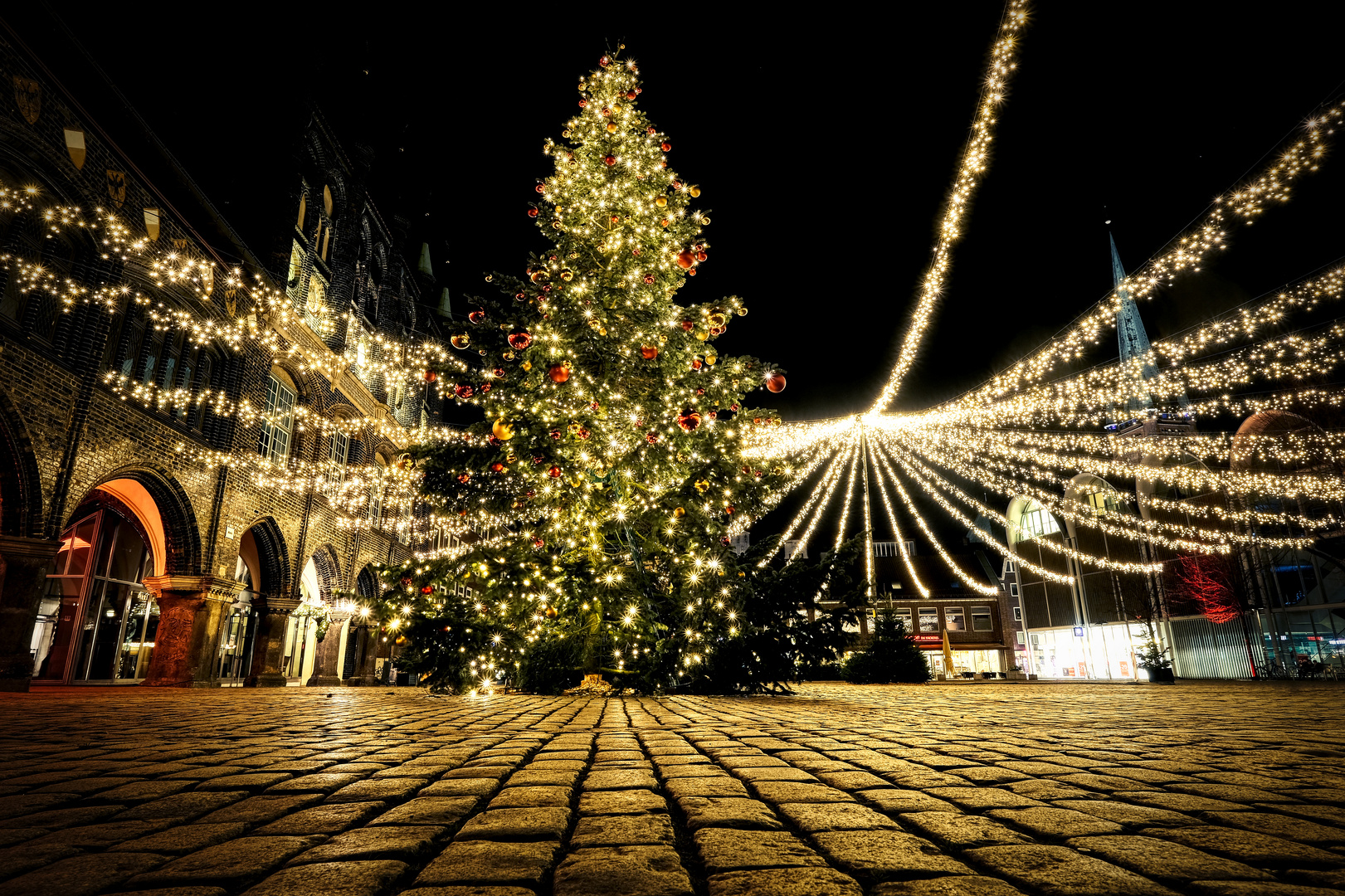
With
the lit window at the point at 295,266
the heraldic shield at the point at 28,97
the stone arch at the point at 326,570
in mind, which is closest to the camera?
the heraldic shield at the point at 28,97

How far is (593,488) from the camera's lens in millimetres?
8484

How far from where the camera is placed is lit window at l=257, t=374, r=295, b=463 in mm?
15367

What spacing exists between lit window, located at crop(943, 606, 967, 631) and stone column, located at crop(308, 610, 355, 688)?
27.7 m

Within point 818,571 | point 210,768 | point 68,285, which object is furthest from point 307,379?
point 210,768

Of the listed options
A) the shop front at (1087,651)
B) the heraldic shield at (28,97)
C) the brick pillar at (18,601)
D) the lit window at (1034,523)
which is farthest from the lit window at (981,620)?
the heraldic shield at (28,97)

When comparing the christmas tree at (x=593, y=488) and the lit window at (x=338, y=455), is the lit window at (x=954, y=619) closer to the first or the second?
the lit window at (x=338, y=455)

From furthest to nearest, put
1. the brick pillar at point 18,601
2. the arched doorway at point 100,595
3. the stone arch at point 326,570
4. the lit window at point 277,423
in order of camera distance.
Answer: the stone arch at point 326,570 → the lit window at point 277,423 → the arched doorway at point 100,595 → the brick pillar at point 18,601

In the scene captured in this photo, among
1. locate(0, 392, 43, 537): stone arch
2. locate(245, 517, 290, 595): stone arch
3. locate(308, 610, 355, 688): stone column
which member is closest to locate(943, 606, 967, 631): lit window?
locate(308, 610, 355, 688): stone column

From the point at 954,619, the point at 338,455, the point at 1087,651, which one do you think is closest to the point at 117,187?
the point at 338,455

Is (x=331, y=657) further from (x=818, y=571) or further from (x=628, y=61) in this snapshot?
(x=628, y=61)

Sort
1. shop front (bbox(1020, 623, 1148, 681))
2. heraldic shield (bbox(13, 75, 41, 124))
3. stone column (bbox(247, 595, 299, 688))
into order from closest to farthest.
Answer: heraldic shield (bbox(13, 75, 41, 124)) → stone column (bbox(247, 595, 299, 688)) → shop front (bbox(1020, 623, 1148, 681))

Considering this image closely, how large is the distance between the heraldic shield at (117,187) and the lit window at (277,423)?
5327mm

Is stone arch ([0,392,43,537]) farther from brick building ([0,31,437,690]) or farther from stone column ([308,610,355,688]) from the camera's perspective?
stone column ([308,610,355,688])

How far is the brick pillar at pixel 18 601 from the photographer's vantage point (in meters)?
9.01
